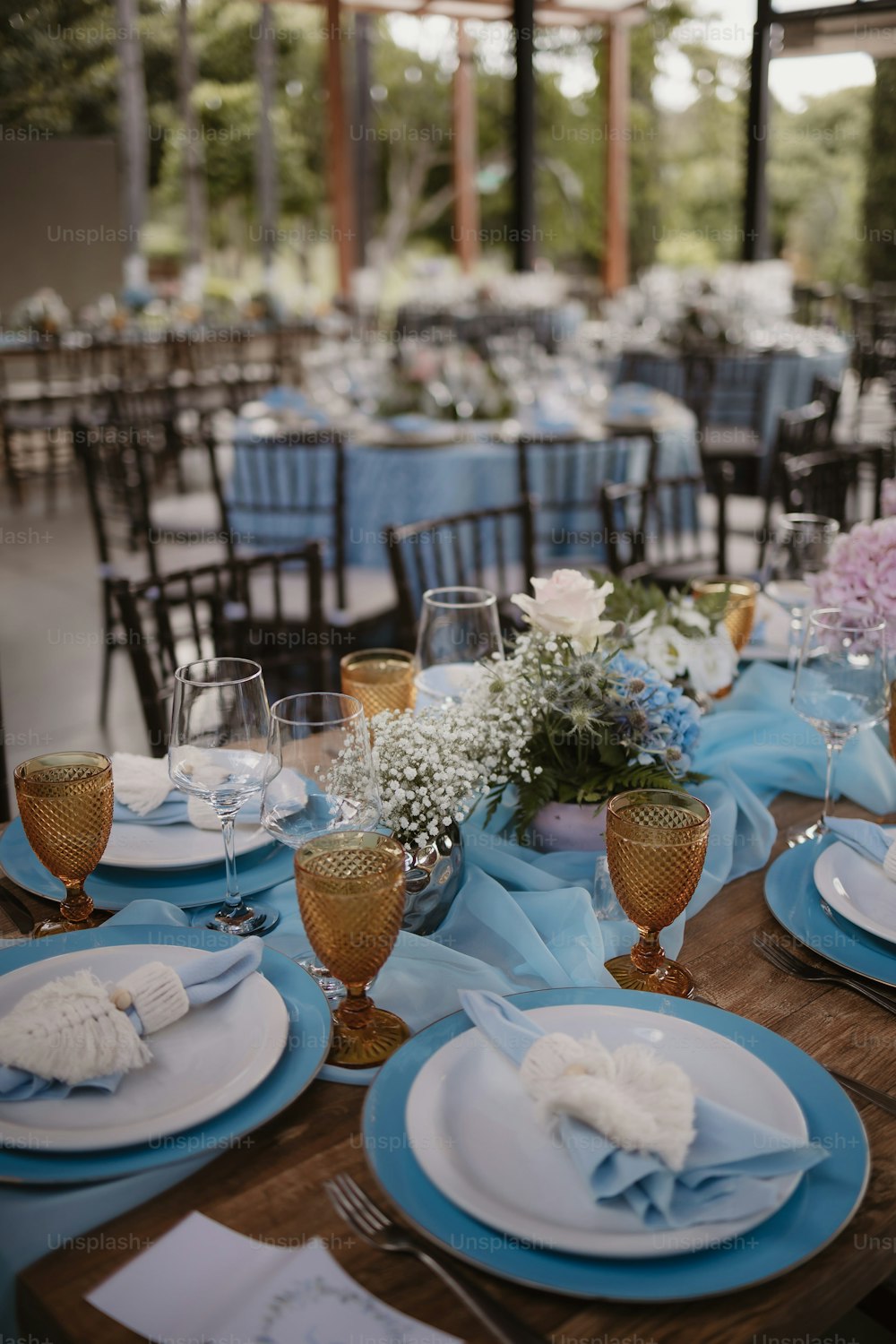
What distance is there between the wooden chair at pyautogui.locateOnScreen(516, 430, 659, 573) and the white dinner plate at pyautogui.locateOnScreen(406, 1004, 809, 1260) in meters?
2.97

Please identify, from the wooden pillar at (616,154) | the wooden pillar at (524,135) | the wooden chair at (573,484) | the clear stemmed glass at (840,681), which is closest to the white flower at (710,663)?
the clear stemmed glass at (840,681)

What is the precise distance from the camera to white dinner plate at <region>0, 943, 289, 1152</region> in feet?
2.63

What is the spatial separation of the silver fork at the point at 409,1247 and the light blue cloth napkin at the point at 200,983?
0.19 metres

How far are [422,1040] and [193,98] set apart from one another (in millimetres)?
13590

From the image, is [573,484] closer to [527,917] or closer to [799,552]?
[799,552]

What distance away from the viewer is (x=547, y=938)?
108 centimetres

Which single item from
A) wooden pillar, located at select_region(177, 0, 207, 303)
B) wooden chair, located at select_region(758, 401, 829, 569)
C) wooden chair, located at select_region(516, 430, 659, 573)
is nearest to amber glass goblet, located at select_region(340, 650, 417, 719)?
wooden chair, located at select_region(758, 401, 829, 569)

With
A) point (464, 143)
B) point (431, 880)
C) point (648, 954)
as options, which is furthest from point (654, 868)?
point (464, 143)

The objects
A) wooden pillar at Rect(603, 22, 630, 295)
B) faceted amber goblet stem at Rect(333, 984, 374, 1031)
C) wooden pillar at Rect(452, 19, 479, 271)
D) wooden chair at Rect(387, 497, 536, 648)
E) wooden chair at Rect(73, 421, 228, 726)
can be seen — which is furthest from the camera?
wooden pillar at Rect(452, 19, 479, 271)

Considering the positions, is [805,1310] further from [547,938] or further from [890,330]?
[890,330]

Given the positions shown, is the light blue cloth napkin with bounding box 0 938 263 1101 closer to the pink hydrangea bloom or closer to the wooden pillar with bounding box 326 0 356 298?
the pink hydrangea bloom

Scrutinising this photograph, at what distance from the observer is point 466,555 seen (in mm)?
3990

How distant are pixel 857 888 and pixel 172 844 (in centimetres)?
69

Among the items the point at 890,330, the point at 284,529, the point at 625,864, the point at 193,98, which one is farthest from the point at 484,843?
the point at 193,98
